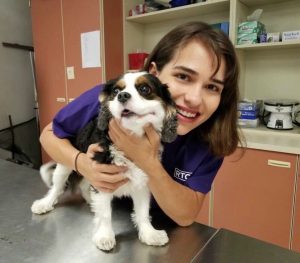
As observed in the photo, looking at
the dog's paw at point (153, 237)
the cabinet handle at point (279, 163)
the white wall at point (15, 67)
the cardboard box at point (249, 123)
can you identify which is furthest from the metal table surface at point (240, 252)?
the white wall at point (15, 67)

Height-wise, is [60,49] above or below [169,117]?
above

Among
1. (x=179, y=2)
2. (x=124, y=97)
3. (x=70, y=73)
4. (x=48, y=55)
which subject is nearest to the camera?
(x=124, y=97)

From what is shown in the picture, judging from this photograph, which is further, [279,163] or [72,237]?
[279,163]

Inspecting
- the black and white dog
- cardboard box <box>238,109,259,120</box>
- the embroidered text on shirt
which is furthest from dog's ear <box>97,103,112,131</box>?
cardboard box <box>238,109,259,120</box>

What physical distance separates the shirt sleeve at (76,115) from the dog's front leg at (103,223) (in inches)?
11.1

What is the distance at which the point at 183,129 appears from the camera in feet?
2.87

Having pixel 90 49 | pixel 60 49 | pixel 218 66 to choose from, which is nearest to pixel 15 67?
pixel 60 49

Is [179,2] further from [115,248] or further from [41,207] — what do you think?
[115,248]

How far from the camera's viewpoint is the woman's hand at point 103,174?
2.48 ft

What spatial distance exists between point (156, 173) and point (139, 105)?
206 millimetres

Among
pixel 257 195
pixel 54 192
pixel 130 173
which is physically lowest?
pixel 257 195

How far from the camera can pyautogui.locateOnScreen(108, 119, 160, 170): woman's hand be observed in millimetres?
734

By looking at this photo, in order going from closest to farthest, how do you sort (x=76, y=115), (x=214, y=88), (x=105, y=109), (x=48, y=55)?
1. (x=105, y=109)
2. (x=214, y=88)
3. (x=76, y=115)
4. (x=48, y=55)

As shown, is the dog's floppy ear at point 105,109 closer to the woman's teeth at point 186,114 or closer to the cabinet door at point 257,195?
the woman's teeth at point 186,114
